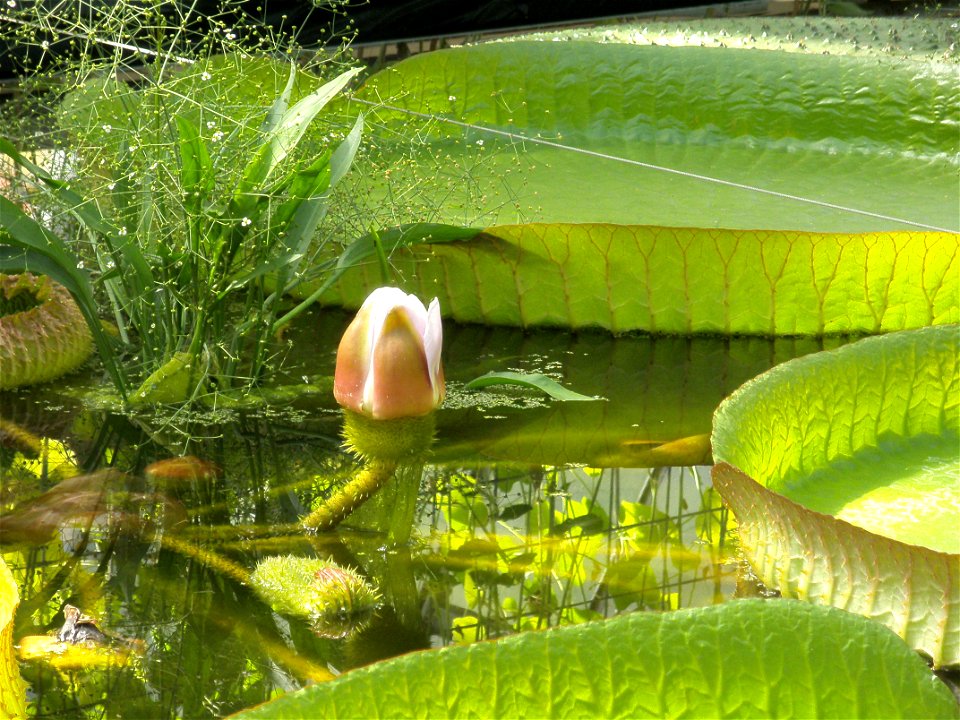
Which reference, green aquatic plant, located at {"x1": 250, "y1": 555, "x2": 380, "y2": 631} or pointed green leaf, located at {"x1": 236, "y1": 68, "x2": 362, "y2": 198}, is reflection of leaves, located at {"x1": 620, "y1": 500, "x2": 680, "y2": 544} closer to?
green aquatic plant, located at {"x1": 250, "y1": 555, "x2": 380, "y2": 631}

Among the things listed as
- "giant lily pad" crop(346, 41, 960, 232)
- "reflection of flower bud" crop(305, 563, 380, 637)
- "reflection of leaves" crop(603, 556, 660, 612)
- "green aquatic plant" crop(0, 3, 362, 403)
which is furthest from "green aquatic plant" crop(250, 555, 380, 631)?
"giant lily pad" crop(346, 41, 960, 232)

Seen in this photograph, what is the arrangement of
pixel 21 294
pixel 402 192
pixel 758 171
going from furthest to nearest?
pixel 758 171, pixel 402 192, pixel 21 294

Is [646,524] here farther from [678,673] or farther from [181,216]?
[181,216]

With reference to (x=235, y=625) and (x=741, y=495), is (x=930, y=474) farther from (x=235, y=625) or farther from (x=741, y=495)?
(x=235, y=625)

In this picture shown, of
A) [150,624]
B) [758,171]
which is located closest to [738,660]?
[150,624]

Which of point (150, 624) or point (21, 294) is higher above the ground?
point (21, 294)

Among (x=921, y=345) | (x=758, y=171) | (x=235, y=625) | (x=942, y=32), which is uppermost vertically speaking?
(x=942, y=32)
